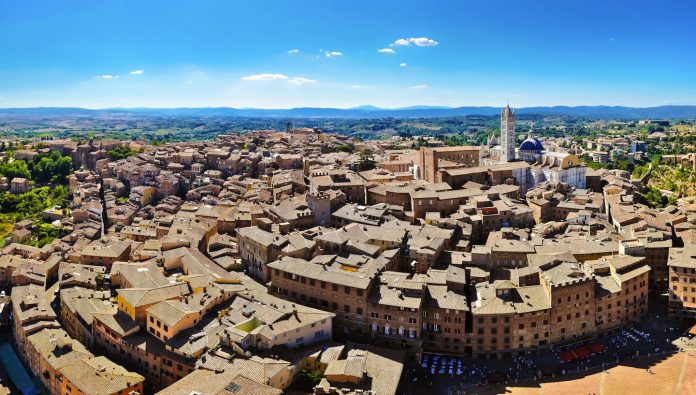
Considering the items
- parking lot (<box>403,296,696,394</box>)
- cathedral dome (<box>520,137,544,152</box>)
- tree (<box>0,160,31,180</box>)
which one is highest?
cathedral dome (<box>520,137,544,152</box>)

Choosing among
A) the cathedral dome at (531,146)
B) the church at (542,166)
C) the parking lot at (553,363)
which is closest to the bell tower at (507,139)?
the church at (542,166)

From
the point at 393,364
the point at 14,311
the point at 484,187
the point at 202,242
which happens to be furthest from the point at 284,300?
the point at 484,187

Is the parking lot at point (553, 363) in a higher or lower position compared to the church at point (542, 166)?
lower

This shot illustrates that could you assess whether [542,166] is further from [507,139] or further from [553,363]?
[553,363]

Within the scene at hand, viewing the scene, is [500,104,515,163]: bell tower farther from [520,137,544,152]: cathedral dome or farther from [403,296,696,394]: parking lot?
[403,296,696,394]: parking lot

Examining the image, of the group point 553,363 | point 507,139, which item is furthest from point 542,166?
point 553,363

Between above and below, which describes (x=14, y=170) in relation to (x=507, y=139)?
below

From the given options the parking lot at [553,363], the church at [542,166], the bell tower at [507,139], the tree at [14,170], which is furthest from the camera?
the tree at [14,170]

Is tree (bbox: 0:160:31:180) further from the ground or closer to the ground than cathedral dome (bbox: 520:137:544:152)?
closer to the ground

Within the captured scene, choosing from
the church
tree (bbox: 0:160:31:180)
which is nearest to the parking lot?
the church

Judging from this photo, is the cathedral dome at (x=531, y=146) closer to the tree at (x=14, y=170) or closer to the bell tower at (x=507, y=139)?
the bell tower at (x=507, y=139)

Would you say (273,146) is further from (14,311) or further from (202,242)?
(14,311)
